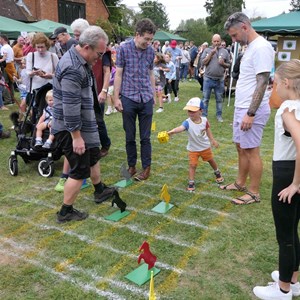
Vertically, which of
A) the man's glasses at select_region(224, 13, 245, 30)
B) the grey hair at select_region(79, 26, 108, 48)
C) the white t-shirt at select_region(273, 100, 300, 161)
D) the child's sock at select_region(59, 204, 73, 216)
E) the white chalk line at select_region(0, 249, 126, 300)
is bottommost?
the white chalk line at select_region(0, 249, 126, 300)

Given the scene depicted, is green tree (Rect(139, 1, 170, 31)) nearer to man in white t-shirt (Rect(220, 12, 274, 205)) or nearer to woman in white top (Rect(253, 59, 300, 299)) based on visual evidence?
man in white t-shirt (Rect(220, 12, 274, 205))

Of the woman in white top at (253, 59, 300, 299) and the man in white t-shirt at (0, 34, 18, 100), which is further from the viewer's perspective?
the man in white t-shirt at (0, 34, 18, 100)

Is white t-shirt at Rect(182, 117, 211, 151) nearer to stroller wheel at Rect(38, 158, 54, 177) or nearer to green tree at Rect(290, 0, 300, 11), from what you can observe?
stroller wheel at Rect(38, 158, 54, 177)

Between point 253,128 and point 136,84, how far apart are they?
162 cm

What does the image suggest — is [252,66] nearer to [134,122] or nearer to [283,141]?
[283,141]

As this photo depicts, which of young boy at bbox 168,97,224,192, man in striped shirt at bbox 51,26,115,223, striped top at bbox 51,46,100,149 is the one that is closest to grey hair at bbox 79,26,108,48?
man in striped shirt at bbox 51,26,115,223

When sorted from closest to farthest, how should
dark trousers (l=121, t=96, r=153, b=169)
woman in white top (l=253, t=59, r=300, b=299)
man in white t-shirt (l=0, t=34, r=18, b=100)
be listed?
woman in white top (l=253, t=59, r=300, b=299) < dark trousers (l=121, t=96, r=153, b=169) < man in white t-shirt (l=0, t=34, r=18, b=100)

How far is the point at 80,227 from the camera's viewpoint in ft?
11.7

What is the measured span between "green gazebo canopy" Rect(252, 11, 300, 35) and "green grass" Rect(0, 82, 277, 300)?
7.95m

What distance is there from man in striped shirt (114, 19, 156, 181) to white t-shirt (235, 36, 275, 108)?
1.27 meters

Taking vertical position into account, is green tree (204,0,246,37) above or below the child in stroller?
above

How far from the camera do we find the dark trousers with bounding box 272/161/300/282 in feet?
7.25

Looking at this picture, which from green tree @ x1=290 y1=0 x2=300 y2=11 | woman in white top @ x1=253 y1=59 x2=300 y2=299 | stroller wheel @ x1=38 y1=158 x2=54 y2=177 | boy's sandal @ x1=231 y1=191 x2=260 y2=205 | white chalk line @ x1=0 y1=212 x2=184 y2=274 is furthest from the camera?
green tree @ x1=290 y1=0 x2=300 y2=11

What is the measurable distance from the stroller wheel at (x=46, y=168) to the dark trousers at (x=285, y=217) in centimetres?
345
